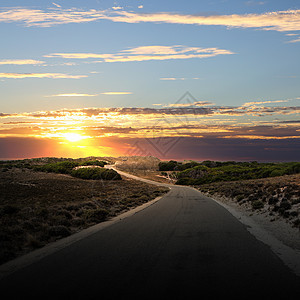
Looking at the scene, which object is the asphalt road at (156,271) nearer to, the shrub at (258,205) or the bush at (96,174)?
the shrub at (258,205)

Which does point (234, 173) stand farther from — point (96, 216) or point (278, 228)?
point (278, 228)

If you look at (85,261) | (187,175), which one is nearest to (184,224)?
(85,261)

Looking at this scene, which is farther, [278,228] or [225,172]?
[225,172]

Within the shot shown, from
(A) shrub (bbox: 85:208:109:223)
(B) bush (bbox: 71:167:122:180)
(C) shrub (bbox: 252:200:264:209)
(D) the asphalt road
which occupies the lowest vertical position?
(B) bush (bbox: 71:167:122:180)

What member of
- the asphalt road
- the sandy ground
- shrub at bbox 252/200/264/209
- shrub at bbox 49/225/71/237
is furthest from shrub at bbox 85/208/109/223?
shrub at bbox 252/200/264/209

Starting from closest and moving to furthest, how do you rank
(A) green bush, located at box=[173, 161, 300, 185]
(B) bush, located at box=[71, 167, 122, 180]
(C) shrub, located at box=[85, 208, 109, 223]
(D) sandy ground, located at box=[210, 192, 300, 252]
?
(D) sandy ground, located at box=[210, 192, 300, 252], (C) shrub, located at box=[85, 208, 109, 223], (B) bush, located at box=[71, 167, 122, 180], (A) green bush, located at box=[173, 161, 300, 185]

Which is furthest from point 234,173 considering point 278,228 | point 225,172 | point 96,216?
point 278,228

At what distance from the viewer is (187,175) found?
109m

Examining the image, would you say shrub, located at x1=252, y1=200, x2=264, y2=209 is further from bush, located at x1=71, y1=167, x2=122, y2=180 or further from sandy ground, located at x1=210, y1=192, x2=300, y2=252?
bush, located at x1=71, y1=167, x2=122, y2=180

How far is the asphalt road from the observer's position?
22.4 ft

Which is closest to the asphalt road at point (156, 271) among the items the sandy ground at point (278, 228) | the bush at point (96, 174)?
the sandy ground at point (278, 228)

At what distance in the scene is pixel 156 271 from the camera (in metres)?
8.32

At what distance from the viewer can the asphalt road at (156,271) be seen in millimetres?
6836

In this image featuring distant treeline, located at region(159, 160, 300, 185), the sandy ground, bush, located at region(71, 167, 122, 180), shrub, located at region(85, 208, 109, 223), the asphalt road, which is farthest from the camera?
distant treeline, located at region(159, 160, 300, 185)
